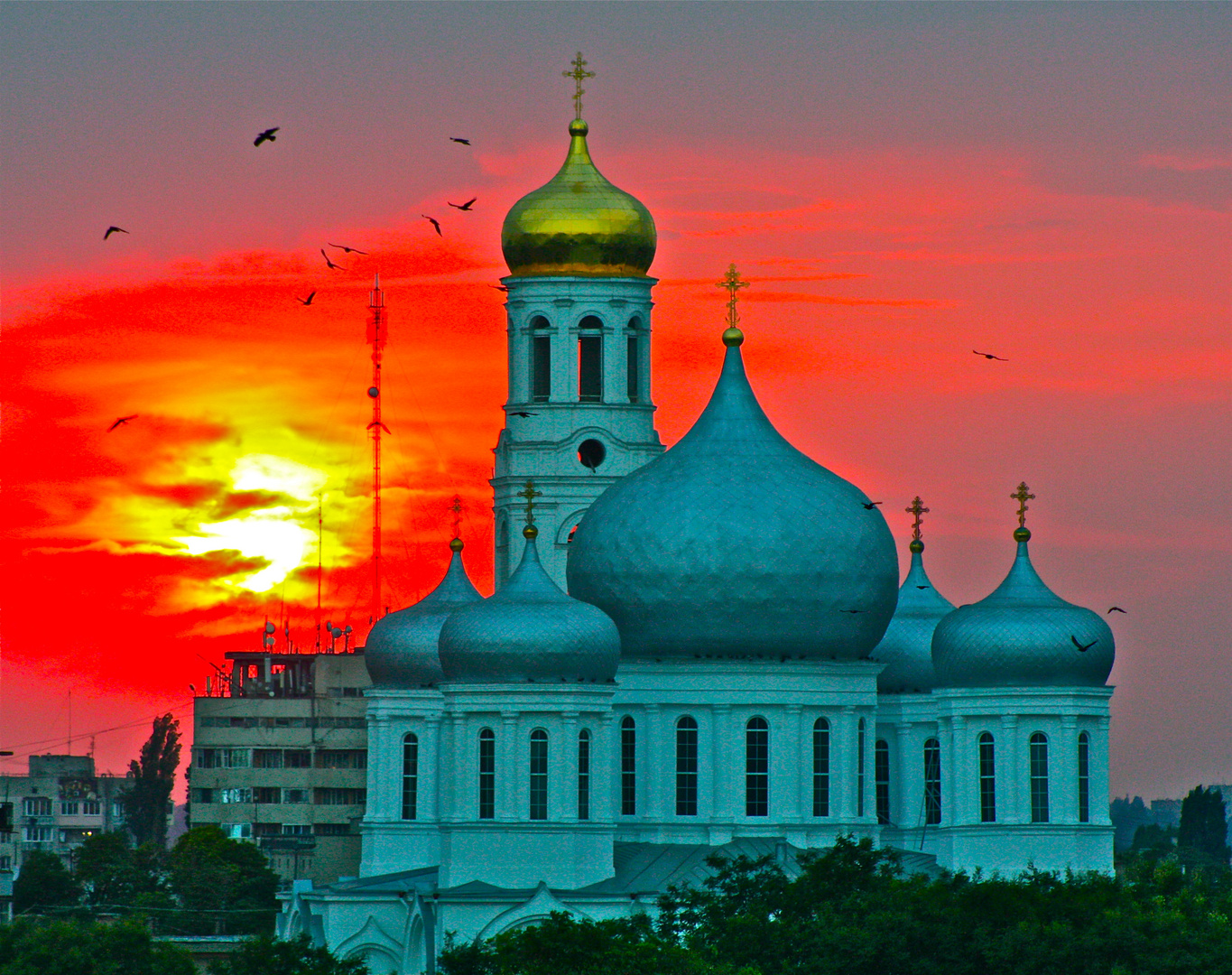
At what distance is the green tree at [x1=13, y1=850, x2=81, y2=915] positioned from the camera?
367 ft

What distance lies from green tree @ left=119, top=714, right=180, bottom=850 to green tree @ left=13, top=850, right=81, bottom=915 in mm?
26853

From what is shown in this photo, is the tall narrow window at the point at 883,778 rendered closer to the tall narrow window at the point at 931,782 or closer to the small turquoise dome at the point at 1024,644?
the tall narrow window at the point at 931,782

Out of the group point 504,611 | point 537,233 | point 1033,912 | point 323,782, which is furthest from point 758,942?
point 323,782

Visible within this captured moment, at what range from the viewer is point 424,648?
267 feet

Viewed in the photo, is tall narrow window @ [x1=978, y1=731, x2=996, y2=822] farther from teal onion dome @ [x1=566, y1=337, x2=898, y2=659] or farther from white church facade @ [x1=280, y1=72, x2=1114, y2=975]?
teal onion dome @ [x1=566, y1=337, x2=898, y2=659]

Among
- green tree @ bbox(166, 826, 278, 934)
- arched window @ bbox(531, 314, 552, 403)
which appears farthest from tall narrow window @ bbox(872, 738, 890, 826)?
green tree @ bbox(166, 826, 278, 934)

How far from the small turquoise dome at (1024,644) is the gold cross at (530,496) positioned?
9825 millimetres

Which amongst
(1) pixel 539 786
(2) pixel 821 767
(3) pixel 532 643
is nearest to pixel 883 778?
(2) pixel 821 767

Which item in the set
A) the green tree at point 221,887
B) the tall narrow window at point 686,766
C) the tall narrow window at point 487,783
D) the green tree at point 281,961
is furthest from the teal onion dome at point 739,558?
the green tree at point 221,887

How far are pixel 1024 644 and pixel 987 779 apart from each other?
10.2 ft

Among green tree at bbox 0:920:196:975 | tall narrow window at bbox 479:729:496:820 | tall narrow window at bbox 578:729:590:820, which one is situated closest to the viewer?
tall narrow window at bbox 578:729:590:820

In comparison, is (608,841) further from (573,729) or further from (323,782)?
(323,782)

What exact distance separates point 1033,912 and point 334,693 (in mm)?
72199

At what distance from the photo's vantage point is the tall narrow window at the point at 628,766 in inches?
2884
